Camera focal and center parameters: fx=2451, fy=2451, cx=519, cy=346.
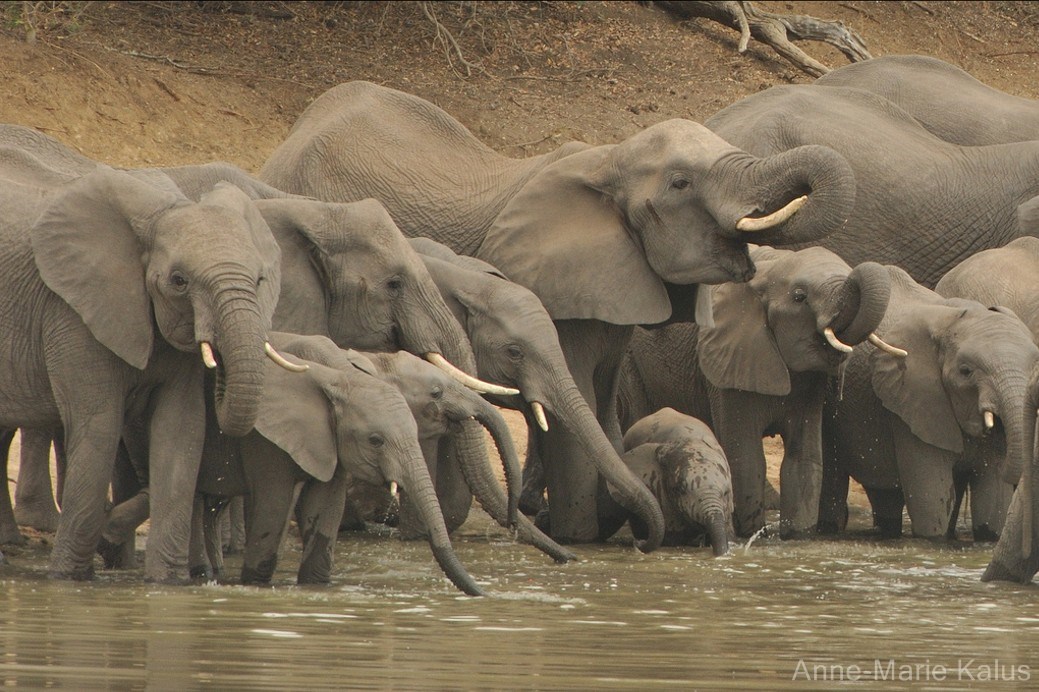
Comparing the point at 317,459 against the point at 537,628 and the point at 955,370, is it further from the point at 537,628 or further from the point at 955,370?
the point at 955,370

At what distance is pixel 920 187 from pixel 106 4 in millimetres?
6663

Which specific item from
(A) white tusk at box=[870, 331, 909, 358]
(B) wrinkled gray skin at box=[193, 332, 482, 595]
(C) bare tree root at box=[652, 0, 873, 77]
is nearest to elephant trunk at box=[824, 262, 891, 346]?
(A) white tusk at box=[870, 331, 909, 358]

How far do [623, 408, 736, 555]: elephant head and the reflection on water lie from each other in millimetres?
543

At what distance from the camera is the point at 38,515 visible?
1060 cm

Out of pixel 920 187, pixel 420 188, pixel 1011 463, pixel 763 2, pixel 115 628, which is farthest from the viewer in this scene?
pixel 763 2

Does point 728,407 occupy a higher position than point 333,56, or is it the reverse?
point 333,56

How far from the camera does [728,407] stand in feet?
38.8

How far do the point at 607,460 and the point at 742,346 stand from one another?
1496 mm

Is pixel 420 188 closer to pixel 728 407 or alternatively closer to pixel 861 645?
pixel 728 407

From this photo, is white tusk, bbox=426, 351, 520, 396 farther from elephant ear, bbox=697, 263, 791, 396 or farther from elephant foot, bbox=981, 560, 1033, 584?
elephant foot, bbox=981, 560, 1033, 584

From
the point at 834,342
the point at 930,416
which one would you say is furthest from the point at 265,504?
the point at 930,416

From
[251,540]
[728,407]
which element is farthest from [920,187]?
[251,540]

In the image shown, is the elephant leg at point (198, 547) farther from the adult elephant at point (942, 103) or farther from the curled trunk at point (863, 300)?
the adult elephant at point (942, 103)

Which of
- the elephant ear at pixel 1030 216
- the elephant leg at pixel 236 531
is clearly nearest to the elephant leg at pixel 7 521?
the elephant leg at pixel 236 531
